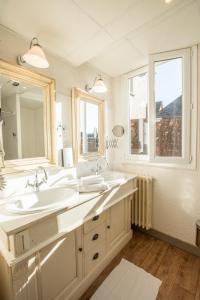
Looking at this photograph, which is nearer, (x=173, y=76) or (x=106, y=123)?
(x=173, y=76)

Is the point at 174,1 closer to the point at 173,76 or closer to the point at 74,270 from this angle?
the point at 173,76

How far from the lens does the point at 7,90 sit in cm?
126

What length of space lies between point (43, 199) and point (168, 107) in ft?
5.48

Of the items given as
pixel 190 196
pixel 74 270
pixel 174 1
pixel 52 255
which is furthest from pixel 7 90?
pixel 190 196

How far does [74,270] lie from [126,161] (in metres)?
1.44

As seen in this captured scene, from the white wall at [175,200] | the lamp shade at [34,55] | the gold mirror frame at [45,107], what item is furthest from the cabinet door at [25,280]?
the white wall at [175,200]

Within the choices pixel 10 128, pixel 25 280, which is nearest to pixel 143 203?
pixel 25 280

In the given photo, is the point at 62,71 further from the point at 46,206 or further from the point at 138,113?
the point at 46,206

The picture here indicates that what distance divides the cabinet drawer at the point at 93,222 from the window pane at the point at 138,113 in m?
1.10

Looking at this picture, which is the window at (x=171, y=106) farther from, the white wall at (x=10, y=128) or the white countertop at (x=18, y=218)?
the white wall at (x=10, y=128)

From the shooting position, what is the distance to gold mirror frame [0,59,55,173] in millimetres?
1251

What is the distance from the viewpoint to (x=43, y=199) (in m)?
1.30

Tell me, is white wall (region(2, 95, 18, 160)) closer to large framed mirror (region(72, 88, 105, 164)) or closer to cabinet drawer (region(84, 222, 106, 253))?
large framed mirror (region(72, 88, 105, 164))

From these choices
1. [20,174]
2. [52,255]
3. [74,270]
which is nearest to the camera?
[52,255]
